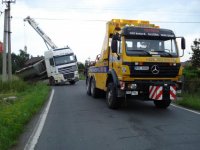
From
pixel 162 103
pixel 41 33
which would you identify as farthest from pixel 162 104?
pixel 41 33

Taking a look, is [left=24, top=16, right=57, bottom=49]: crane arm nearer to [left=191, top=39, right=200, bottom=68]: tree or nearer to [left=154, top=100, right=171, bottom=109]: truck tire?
[left=191, top=39, right=200, bottom=68]: tree

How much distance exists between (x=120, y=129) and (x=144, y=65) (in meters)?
3.75

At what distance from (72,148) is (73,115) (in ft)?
16.7

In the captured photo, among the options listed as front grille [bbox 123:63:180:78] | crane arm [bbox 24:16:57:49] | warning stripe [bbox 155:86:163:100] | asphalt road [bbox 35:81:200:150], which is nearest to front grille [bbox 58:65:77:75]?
crane arm [bbox 24:16:57:49]

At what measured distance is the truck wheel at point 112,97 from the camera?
1430cm

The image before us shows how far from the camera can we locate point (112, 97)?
1448 cm

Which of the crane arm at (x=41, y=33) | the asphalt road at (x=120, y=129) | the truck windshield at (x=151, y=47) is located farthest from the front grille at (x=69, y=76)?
the truck windshield at (x=151, y=47)

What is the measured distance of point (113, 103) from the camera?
14.5 metres

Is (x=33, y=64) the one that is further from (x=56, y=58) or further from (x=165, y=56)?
(x=165, y=56)

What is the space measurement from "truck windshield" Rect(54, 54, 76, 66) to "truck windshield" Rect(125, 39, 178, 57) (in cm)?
2240

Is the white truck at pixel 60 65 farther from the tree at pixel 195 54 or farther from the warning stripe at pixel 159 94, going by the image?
the warning stripe at pixel 159 94

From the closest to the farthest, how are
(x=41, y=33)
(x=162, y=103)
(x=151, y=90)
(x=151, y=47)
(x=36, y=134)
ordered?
(x=36, y=134)
(x=151, y=90)
(x=151, y=47)
(x=162, y=103)
(x=41, y=33)

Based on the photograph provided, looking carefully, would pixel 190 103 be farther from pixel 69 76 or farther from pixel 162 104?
pixel 69 76

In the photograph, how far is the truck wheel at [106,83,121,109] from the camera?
14.3 metres
